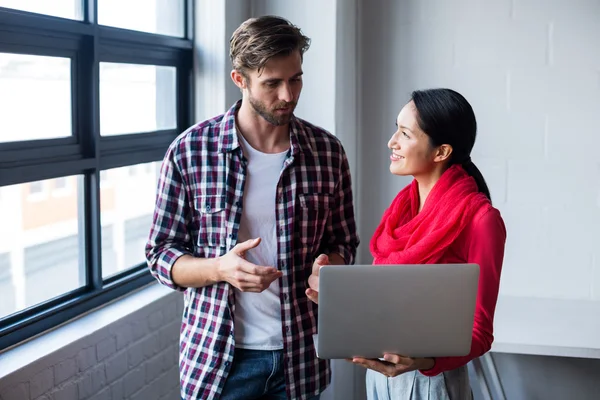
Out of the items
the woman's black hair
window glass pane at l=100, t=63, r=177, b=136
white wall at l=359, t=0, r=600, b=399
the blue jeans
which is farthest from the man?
white wall at l=359, t=0, r=600, b=399

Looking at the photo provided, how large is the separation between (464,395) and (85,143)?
4.58 feet

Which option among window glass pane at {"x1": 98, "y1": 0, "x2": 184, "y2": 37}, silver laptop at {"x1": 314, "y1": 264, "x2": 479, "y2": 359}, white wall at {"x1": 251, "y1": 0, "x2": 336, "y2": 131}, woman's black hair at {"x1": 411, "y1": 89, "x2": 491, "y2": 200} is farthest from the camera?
white wall at {"x1": 251, "y1": 0, "x2": 336, "y2": 131}

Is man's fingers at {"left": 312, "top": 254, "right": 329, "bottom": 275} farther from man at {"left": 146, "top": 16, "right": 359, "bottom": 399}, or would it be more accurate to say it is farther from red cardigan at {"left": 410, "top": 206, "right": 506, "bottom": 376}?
red cardigan at {"left": 410, "top": 206, "right": 506, "bottom": 376}

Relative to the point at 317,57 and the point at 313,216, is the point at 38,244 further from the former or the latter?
the point at 317,57

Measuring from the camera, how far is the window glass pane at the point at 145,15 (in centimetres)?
261

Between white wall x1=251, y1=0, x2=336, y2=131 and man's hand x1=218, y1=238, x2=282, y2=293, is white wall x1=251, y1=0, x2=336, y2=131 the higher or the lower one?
the higher one

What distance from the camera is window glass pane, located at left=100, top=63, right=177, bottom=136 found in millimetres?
2645

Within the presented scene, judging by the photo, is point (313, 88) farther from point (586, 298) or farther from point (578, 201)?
point (586, 298)

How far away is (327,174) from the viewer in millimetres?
2072

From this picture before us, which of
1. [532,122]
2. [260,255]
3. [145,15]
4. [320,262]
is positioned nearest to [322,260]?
[320,262]

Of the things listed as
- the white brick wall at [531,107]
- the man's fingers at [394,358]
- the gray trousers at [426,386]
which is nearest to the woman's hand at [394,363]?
the man's fingers at [394,358]

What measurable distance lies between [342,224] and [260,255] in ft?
0.92

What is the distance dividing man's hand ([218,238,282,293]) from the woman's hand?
279 mm

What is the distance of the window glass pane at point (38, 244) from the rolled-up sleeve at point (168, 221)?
18.0 inches
